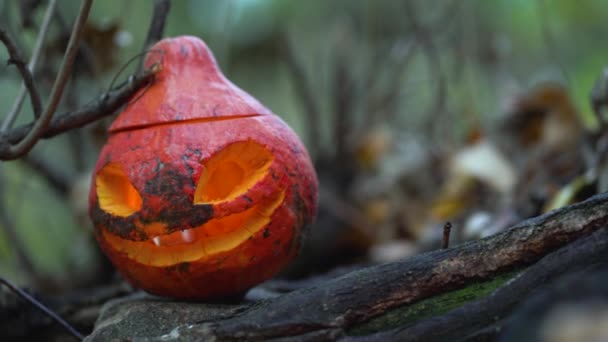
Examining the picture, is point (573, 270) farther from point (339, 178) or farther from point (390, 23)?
point (390, 23)

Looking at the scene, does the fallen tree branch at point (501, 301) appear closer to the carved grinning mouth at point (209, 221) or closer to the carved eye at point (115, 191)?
the carved grinning mouth at point (209, 221)

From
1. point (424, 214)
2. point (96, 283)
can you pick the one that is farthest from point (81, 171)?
point (424, 214)

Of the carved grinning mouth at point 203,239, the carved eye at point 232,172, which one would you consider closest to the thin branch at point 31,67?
the carved grinning mouth at point 203,239

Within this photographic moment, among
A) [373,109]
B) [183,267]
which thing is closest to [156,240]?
[183,267]

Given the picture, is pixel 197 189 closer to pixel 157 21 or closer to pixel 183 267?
pixel 183 267

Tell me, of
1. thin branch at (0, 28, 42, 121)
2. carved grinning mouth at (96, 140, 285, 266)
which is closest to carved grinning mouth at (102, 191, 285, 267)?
carved grinning mouth at (96, 140, 285, 266)
